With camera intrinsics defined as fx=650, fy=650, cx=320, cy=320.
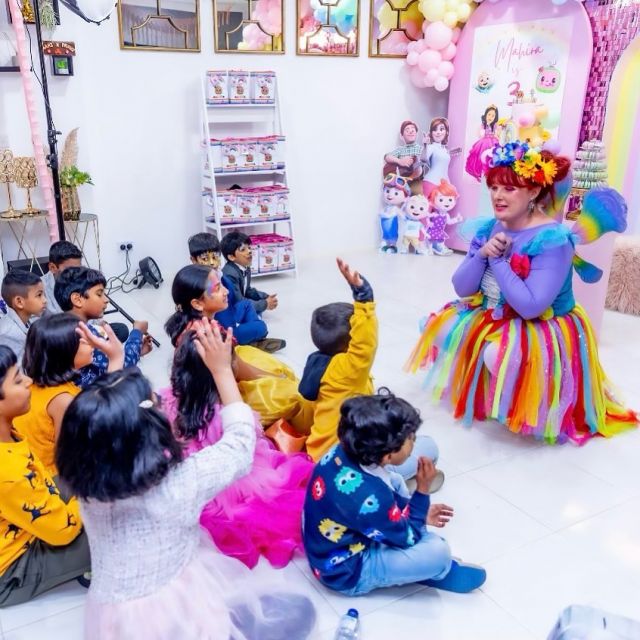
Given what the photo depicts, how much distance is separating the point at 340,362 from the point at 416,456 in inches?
17.7

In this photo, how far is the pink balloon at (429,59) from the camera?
18.6 ft

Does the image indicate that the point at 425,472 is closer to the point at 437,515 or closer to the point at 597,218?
the point at 437,515

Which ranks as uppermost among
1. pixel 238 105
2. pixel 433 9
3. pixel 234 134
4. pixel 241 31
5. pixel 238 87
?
pixel 433 9

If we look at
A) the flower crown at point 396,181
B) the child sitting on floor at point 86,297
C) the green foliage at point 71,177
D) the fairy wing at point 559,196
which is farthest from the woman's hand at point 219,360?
the flower crown at point 396,181

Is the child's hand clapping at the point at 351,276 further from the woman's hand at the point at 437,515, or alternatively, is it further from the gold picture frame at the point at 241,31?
the gold picture frame at the point at 241,31

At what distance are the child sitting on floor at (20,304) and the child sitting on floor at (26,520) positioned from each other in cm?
111

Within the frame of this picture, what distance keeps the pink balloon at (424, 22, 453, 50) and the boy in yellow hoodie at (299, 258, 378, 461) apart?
409cm

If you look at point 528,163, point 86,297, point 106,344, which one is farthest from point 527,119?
point 106,344

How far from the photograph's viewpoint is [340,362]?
2.21 metres

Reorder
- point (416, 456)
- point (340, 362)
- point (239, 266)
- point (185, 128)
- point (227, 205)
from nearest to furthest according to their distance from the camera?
point (340, 362)
point (416, 456)
point (239, 266)
point (227, 205)
point (185, 128)

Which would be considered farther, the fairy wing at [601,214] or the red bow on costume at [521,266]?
the fairy wing at [601,214]

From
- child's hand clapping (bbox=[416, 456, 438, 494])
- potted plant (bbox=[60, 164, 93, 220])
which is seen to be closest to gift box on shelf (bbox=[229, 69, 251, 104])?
potted plant (bbox=[60, 164, 93, 220])

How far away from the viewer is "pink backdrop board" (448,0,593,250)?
16.0ft

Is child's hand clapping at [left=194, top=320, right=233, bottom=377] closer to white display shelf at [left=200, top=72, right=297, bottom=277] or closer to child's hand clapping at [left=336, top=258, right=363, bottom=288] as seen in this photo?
child's hand clapping at [left=336, top=258, right=363, bottom=288]
